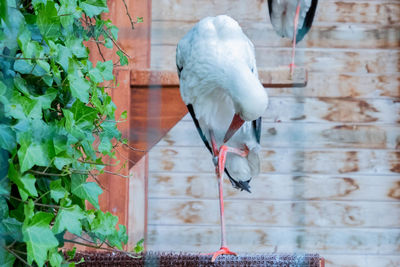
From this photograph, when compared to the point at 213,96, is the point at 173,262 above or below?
below

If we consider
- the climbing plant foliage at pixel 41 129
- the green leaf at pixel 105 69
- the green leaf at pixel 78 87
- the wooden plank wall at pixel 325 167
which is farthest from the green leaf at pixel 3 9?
the wooden plank wall at pixel 325 167

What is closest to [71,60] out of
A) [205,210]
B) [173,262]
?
[173,262]

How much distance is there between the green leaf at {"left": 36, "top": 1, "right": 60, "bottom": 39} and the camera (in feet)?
1.68

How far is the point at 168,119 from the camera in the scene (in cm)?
111

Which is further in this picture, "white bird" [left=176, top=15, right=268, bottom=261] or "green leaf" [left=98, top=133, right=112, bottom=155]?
"white bird" [left=176, top=15, right=268, bottom=261]

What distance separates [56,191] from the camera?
536 millimetres

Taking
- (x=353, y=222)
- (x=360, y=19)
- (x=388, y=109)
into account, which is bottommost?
(x=353, y=222)

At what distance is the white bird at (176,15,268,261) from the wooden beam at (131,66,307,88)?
3cm

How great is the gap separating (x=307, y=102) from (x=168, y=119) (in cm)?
76

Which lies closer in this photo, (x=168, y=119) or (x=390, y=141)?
(x=168, y=119)

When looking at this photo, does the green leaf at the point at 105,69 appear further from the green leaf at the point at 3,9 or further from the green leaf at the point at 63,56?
the green leaf at the point at 3,9

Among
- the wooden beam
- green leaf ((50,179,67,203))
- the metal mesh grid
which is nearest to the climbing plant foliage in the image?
green leaf ((50,179,67,203))

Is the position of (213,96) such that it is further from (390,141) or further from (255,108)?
(390,141)

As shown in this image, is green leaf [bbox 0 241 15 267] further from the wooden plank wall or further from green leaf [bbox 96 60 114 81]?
the wooden plank wall
